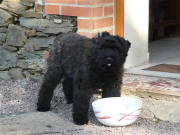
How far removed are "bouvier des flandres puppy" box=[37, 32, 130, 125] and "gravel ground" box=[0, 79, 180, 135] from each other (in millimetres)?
218

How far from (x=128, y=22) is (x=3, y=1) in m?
2.07

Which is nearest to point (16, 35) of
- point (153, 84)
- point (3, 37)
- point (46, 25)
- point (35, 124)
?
point (3, 37)

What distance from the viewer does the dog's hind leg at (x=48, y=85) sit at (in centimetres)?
489

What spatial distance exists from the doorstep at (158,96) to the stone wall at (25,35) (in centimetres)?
126

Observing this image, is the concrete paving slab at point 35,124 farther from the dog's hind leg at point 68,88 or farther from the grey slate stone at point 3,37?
the grey slate stone at point 3,37

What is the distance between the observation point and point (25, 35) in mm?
6066

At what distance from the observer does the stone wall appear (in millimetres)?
5766

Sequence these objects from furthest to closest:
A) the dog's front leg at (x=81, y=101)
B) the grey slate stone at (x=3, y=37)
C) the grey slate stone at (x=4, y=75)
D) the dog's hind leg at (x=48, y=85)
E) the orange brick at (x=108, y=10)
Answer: the grey slate stone at (x=4, y=75), the grey slate stone at (x=3, y=37), the orange brick at (x=108, y=10), the dog's hind leg at (x=48, y=85), the dog's front leg at (x=81, y=101)

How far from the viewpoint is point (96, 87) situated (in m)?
4.44

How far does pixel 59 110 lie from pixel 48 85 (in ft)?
1.25

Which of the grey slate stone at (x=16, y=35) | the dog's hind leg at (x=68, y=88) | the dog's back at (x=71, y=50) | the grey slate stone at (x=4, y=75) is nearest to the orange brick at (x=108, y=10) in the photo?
the dog's back at (x=71, y=50)

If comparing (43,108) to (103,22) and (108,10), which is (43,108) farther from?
(108,10)

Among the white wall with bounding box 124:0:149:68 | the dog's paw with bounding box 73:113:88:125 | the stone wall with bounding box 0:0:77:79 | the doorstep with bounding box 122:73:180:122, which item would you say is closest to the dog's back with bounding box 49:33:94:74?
the dog's paw with bounding box 73:113:88:125

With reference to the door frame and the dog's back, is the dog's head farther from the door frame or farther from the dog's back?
the door frame
